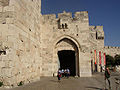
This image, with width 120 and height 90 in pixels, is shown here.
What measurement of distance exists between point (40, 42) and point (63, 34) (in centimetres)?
211

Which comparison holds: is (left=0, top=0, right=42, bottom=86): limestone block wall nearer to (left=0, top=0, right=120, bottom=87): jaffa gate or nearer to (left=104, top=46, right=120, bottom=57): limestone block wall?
(left=0, top=0, right=120, bottom=87): jaffa gate

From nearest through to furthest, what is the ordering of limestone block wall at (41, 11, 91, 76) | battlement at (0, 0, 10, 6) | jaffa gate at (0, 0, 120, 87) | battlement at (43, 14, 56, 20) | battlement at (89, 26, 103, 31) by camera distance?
jaffa gate at (0, 0, 120, 87) → battlement at (0, 0, 10, 6) → limestone block wall at (41, 11, 91, 76) → battlement at (43, 14, 56, 20) → battlement at (89, 26, 103, 31)

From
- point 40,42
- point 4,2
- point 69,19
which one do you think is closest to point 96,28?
point 69,19

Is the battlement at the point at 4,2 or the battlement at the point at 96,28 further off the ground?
the battlement at the point at 96,28

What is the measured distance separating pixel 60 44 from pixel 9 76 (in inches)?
230

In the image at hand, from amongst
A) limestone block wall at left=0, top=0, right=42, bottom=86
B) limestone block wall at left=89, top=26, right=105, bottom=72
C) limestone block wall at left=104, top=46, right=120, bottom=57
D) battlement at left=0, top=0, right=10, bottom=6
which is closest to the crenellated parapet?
limestone block wall at left=0, top=0, right=42, bottom=86

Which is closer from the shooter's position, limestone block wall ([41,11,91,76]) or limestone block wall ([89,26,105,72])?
limestone block wall ([41,11,91,76])

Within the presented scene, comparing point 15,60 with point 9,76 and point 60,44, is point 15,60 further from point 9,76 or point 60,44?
point 60,44

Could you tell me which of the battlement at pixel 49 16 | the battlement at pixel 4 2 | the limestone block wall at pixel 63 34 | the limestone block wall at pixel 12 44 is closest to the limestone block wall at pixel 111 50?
the limestone block wall at pixel 63 34

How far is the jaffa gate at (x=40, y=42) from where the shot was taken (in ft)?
15.9

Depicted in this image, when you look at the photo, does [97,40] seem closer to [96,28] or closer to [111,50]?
[96,28]

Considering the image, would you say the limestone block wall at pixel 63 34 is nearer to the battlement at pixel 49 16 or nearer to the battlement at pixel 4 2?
the battlement at pixel 49 16

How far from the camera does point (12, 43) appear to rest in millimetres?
4820

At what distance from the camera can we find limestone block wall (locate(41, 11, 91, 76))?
934 cm
